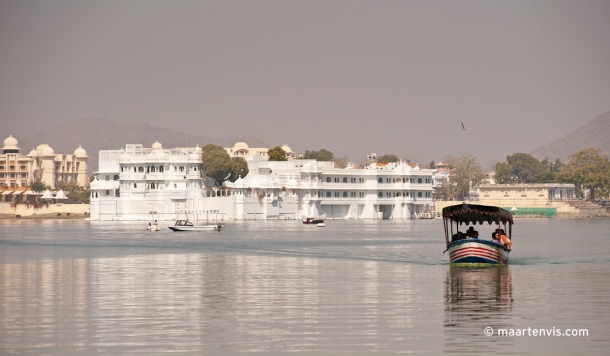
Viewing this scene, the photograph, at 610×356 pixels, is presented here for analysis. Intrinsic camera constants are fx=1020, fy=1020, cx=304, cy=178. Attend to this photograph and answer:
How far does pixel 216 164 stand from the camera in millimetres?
113625

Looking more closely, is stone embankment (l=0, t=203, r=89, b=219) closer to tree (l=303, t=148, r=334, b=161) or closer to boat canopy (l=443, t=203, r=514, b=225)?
tree (l=303, t=148, r=334, b=161)

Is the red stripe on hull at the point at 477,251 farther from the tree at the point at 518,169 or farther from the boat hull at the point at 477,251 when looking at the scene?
the tree at the point at 518,169

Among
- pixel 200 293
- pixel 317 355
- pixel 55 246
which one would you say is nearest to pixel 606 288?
pixel 200 293

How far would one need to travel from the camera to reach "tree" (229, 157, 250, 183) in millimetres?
116188

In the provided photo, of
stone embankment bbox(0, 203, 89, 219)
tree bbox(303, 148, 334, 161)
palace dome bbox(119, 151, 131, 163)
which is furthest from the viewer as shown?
tree bbox(303, 148, 334, 161)

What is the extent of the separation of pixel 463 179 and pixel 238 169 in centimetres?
4761

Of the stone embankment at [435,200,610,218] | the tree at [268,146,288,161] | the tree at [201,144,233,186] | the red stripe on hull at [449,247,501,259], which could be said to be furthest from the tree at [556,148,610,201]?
the red stripe on hull at [449,247,501,259]

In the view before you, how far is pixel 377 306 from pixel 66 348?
26.6 feet

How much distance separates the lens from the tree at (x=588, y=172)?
143m

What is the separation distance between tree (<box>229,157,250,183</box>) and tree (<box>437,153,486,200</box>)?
145ft

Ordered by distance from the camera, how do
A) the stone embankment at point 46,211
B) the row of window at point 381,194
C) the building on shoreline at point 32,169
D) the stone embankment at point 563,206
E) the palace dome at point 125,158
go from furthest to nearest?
the building on shoreline at point 32,169 → the stone embankment at point 563,206 → the stone embankment at point 46,211 → the row of window at point 381,194 → the palace dome at point 125,158

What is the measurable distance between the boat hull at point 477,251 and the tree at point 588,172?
375 feet

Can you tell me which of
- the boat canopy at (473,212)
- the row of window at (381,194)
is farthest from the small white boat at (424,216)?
→ the boat canopy at (473,212)

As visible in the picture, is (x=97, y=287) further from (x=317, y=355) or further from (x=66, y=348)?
(x=317, y=355)
